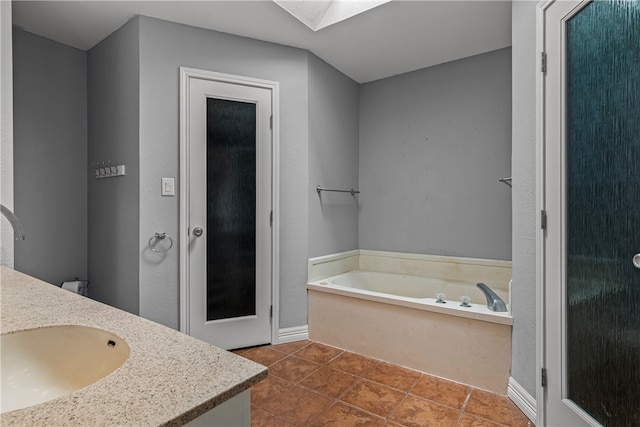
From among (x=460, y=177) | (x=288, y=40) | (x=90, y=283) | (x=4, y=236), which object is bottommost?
(x=90, y=283)

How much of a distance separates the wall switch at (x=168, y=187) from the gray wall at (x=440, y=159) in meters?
1.90

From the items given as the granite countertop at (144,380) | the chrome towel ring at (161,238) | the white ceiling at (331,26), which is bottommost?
the granite countertop at (144,380)

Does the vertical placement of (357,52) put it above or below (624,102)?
above

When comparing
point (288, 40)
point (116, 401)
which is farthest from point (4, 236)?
point (288, 40)

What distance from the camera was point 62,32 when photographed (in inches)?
103

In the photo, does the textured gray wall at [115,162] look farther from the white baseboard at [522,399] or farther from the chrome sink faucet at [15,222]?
the white baseboard at [522,399]

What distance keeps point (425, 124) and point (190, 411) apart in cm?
320

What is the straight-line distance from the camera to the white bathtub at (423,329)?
81.3 inches

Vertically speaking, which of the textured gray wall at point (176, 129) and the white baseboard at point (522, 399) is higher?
the textured gray wall at point (176, 129)

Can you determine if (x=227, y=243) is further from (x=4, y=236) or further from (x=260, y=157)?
(x=4, y=236)

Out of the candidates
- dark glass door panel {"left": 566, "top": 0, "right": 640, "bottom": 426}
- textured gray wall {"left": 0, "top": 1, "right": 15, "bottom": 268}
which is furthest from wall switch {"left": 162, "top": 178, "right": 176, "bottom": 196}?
dark glass door panel {"left": 566, "top": 0, "right": 640, "bottom": 426}

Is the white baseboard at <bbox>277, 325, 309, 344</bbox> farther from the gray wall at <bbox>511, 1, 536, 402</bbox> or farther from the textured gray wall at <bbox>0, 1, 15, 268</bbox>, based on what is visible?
the textured gray wall at <bbox>0, 1, 15, 268</bbox>

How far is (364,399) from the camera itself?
6.50ft

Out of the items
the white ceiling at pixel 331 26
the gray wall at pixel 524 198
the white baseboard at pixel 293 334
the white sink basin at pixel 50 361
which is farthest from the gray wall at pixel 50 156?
the gray wall at pixel 524 198
